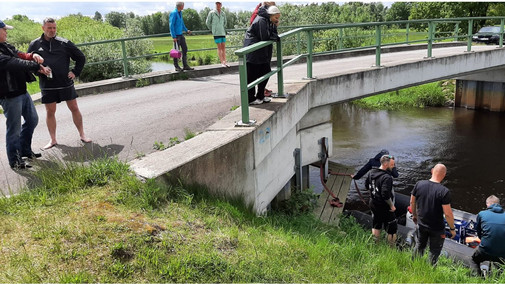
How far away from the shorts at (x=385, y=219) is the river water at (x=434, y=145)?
5.09 m

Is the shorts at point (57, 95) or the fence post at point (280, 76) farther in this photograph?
the fence post at point (280, 76)

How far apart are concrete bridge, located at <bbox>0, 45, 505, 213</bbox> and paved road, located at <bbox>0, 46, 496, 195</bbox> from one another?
2cm

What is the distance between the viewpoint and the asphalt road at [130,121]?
17.3 feet

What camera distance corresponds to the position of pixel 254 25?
5.84 meters

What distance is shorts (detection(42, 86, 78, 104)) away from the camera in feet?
18.0

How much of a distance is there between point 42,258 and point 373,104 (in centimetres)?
2350

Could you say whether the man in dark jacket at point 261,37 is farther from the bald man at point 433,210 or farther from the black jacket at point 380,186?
the bald man at point 433,210

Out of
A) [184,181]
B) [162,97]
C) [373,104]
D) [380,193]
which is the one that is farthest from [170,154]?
[373,104]

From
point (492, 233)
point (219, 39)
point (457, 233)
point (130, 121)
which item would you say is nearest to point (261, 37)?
point (130, 121)

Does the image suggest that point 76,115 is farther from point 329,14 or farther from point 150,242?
point 329,14

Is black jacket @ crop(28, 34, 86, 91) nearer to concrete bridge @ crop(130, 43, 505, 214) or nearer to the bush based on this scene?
concrete bridge @ crop(130, 43, 505, 214)

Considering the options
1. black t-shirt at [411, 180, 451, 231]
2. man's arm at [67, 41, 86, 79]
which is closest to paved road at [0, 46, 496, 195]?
man's arm at [67, 41, 86, 79]

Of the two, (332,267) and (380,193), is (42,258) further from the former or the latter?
(380,193)

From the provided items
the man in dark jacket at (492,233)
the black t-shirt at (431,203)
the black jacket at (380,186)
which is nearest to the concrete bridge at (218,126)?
the black jacket at (380,186)
